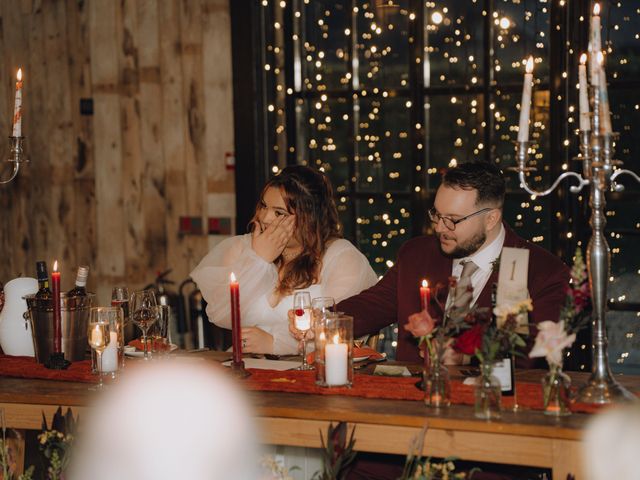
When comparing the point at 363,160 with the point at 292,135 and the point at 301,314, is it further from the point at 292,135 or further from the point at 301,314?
the point at 301,314

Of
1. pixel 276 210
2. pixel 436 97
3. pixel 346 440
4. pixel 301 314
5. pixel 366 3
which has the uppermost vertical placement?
pixel 366 3

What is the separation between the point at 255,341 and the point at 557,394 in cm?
114

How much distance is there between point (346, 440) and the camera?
83.1 inches

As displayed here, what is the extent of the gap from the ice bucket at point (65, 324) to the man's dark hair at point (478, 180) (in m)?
1.16

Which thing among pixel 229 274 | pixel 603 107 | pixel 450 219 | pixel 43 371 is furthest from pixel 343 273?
pixel 603 107

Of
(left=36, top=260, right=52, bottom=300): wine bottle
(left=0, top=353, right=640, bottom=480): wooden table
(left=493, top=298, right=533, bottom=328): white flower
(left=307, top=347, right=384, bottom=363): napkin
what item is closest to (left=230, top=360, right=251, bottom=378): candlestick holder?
(left=0, top=353, right=640, bottom=480): wooden table

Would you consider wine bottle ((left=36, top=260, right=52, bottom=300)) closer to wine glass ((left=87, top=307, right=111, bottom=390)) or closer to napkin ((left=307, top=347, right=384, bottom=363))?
wine glass ((left=87, top=307, right=111, bottom=390))

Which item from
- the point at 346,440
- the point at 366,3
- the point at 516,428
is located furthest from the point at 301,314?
the point at 366,3

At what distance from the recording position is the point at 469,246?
3.09m

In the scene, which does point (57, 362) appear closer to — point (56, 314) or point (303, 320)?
point (56, 314)

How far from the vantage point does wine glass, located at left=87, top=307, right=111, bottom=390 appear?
248cm

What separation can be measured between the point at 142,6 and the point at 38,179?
41.6 inches

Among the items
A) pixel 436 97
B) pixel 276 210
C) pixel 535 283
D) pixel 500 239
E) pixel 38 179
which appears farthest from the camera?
pixel 38 179

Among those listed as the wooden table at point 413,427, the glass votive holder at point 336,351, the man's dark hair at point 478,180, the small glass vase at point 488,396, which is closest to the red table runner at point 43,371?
the wooden table at point 413,427
